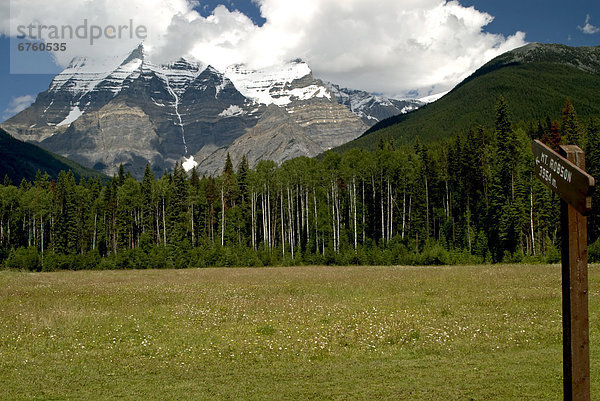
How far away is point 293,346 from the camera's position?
15758 mm

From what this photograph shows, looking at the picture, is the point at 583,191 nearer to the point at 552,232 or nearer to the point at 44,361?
the point at 44,361

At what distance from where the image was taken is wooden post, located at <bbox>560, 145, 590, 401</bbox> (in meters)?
5.83

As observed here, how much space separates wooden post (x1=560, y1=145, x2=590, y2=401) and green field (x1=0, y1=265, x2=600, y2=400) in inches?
185

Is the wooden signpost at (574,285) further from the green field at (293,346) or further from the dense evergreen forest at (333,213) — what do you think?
the dense evergreen forest at (333,213)

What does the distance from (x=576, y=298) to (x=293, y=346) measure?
11253 mm

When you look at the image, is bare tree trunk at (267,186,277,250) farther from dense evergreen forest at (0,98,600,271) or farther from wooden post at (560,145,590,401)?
wooden post at (560,145,590,401)

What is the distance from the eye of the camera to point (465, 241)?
66000 mm

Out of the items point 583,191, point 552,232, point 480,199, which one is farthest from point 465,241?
point 583,191

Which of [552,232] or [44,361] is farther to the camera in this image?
[552,232]

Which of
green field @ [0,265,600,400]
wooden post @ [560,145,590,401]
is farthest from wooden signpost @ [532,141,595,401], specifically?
green field @ [0,265,600,400]

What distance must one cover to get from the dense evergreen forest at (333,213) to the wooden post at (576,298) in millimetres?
49888

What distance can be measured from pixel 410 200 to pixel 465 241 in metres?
10.4

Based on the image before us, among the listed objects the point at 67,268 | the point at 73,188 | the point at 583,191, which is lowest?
the point at 67,268

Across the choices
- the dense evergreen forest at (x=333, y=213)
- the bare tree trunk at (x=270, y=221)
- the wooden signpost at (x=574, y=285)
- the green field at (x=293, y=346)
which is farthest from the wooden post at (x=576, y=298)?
the bare tree trunk at (x=270, y=221)
